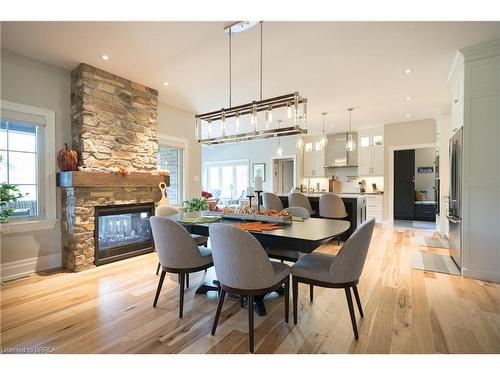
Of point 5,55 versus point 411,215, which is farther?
point 411,215

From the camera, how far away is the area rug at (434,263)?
10.6 ft

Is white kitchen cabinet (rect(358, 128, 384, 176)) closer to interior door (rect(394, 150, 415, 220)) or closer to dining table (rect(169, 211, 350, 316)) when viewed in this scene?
interior door (rect(394, 150, 415, 220))

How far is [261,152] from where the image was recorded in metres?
8.95

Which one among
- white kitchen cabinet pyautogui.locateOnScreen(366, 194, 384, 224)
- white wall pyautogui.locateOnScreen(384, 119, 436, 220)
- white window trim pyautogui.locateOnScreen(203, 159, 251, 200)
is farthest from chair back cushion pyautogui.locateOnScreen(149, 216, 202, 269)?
white window trim pyautogui.locateOnScreen(203, 159, 251, 200)

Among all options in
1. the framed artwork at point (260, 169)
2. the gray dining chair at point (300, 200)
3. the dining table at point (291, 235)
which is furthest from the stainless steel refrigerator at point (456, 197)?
the framed artwork at point (260, 169)

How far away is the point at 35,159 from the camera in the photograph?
10.7ft

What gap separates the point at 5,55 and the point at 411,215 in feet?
30.7

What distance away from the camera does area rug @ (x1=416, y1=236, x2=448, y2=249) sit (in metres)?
4.50

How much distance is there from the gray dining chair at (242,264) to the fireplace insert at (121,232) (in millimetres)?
2539

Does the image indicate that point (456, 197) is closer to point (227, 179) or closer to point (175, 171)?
point (175, 171)

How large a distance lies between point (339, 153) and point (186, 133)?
458cm

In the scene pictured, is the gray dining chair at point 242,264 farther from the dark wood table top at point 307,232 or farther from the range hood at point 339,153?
the range hood at point 339,153
